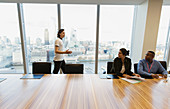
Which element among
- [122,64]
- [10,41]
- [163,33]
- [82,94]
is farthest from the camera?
[163,33]

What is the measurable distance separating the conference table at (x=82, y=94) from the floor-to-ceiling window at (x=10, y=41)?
87.0 inches

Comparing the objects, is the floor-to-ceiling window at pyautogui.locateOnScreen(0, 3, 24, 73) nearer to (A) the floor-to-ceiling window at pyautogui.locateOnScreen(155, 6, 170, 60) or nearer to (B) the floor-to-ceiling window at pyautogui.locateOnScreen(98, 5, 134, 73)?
(B) the floor-to-ceiling window at pyautogui.locateOnScreen(98, 5, 134, 73)

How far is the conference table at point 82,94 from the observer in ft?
2.96

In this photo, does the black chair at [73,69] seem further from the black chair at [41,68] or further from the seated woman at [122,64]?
the seated woman at [122,64]

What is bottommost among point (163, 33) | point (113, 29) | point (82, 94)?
point (82, 94)

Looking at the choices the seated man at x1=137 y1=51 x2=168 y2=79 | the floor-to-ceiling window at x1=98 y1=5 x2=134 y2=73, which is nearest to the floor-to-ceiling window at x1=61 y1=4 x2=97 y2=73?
the floor-to-ceiling window at x1=98 y1=5 x2=134 y2=73

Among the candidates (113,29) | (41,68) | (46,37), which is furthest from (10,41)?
(113,29)

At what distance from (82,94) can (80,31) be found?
2.50 meters

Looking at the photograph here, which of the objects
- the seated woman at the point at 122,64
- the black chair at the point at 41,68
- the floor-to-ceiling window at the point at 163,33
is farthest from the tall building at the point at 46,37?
the floor-to-ceiling window at the point at 163,33

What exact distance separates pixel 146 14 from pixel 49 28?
10.0 feet

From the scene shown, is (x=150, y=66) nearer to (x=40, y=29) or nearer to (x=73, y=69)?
(x=73, y=69)

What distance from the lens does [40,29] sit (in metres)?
3.16

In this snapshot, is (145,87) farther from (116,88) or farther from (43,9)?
(43,9)

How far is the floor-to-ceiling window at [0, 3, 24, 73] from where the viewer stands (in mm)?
2982
